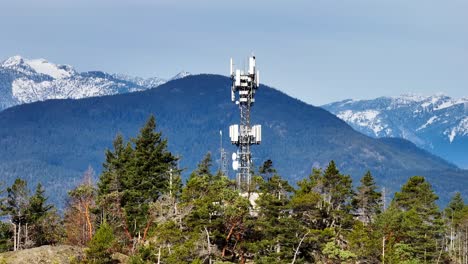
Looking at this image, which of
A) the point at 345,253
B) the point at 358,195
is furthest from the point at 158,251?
the point at 358,195

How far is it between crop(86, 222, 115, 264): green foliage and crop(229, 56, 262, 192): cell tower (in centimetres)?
2912

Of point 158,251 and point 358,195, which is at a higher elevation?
point 358,195

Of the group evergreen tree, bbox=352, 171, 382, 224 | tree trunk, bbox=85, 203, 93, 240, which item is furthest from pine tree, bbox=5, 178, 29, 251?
evergreen tree, bbox=352, 171, 382, 224

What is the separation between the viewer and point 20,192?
287ft

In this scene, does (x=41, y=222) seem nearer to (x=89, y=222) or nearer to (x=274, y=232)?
(x=89, y=222)

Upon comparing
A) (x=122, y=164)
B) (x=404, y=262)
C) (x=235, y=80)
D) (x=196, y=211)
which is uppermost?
(x=235, y=80)

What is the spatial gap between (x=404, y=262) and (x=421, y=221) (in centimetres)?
1148

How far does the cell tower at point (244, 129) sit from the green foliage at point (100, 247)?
29.1m

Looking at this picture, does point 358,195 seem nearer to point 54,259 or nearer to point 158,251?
point 158,251

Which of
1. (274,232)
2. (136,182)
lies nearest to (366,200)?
(274,232)

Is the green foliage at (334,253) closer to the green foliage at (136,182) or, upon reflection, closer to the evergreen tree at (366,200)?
the evergreen tree at (366,200)

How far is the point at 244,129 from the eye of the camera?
96250mm

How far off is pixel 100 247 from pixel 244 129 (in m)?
34.5

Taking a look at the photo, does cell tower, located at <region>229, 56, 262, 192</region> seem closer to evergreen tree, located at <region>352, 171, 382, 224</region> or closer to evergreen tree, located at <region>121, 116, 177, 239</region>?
evergreen tree, located at <region>121, 116, 177, 239</region>
